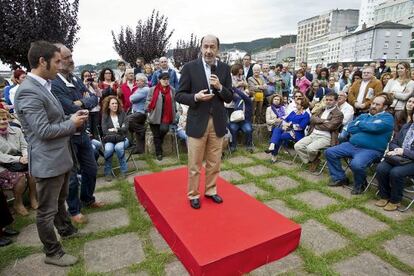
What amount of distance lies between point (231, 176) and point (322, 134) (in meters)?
1.97

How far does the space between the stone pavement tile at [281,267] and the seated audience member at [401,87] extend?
4902mm

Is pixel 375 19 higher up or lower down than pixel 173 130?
higher up

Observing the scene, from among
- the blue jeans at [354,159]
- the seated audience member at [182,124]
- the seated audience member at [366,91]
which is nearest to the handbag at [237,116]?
the seated audience member at [182,124]

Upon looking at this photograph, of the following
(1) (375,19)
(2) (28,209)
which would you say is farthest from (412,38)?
(2) (28,209)

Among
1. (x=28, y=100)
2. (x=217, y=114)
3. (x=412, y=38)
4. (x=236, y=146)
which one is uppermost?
(x=412, y=38)

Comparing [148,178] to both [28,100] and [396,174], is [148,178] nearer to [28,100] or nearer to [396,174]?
[28,100]

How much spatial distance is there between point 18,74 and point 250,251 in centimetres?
654

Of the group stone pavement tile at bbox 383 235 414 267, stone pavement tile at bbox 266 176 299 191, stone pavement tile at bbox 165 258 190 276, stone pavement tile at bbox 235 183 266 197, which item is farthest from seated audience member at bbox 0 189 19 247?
stone pavement tile at bbox 383 235 414 267

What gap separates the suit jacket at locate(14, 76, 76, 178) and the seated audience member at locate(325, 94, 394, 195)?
4044 millimetres

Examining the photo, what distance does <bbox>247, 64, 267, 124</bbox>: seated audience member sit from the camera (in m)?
7.33

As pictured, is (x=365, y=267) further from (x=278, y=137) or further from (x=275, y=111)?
(x=275, y=111)

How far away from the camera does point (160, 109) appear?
19.0ft

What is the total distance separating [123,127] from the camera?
5.10 metres

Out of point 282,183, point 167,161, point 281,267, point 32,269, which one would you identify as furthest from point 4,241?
point 282,183
